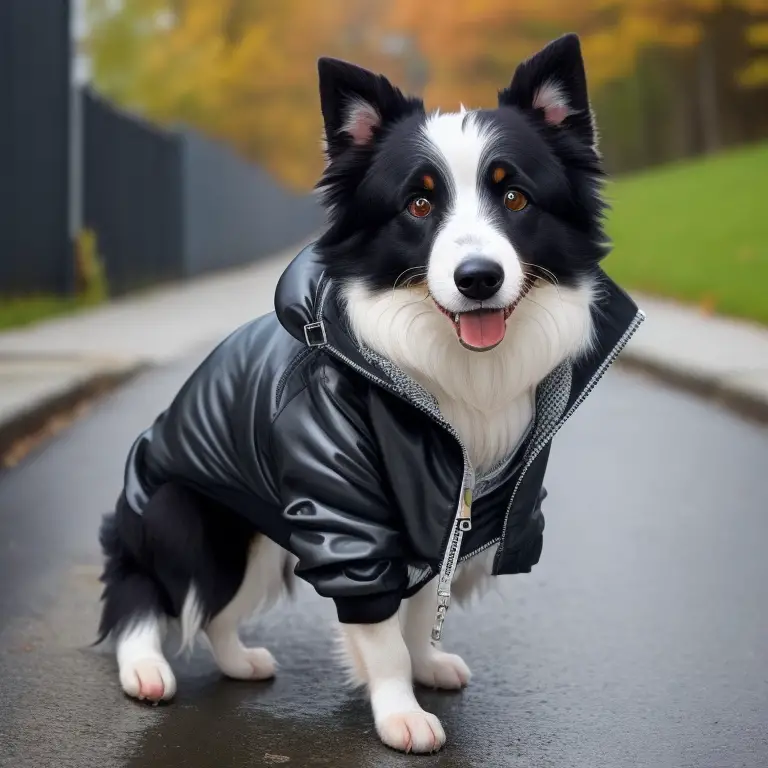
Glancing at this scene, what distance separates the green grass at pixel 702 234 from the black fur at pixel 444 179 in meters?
11.8

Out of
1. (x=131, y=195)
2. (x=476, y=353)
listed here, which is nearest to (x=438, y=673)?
(x=476, y=353)

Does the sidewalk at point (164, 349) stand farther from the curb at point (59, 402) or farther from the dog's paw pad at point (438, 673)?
the dog's paw pad at point (438, 673)

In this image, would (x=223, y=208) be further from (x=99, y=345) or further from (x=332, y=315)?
(x=332, y=315)

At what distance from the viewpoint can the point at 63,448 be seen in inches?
324

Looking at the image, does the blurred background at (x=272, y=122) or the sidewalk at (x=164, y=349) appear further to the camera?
the blurred background at (x=272, y=122)

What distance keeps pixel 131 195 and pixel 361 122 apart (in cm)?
1850

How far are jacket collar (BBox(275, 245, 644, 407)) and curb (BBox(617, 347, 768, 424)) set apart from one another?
6011 mm

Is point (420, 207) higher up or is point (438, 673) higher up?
point (420, 207)

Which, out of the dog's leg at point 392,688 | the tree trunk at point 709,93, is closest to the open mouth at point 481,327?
the dog's leg at point 392,688

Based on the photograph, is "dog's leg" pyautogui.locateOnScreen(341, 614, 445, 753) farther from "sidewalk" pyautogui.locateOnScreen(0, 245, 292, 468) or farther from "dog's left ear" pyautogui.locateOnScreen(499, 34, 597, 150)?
"sidewalk" pyautogui.locateOnScreen(0, 245, 292, 468)

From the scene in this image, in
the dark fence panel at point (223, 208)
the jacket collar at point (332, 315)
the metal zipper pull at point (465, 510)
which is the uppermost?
the jacket collar at point (332, 315)

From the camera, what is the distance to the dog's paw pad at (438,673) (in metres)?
4.04

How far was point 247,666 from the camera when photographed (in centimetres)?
407

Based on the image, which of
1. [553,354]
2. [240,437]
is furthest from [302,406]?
[553,354]
